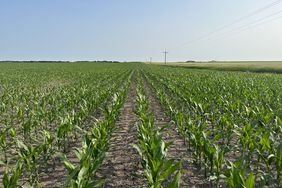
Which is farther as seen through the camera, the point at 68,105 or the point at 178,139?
the point at 68,105

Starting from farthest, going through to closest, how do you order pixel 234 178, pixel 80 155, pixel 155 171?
1. pixel 80 155
2. pixel 155 171
3. pixel 234 178

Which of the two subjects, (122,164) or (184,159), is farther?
(184,159)

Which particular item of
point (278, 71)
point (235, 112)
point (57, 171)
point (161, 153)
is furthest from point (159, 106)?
point (278, 71)

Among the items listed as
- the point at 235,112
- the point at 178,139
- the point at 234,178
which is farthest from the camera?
the point at 235,112

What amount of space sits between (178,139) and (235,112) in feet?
7.91

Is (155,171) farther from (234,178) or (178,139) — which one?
(178,139)

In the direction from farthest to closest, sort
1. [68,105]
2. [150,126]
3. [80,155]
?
[68,105] → [150,126] → [80,155]

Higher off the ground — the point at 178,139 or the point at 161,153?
the point at 161,153

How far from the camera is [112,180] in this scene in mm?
4203

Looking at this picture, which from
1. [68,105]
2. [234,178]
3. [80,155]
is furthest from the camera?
[68,105]

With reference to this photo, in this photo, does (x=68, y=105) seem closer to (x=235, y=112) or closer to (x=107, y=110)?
(x=107, y=110)

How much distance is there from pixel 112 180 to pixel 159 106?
6.97 metres

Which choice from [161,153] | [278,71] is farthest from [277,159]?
[278,71]

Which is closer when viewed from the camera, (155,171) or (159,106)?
(155,171)
